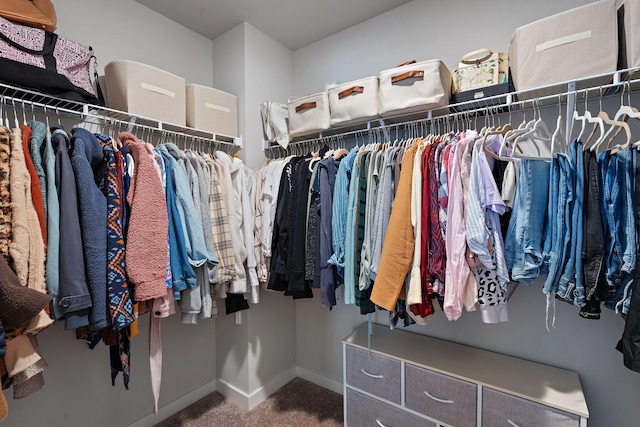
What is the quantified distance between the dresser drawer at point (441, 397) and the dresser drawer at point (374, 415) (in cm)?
6

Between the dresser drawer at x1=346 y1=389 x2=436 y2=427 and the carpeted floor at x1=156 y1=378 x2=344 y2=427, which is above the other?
the dresser drawer at x1=346 y1=389 x2=436 y2=427

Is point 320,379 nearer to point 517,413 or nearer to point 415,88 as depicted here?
point 517,413

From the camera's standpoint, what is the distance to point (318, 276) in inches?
64.2

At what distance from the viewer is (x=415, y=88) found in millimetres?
1561

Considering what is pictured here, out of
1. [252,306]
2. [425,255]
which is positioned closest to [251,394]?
[252,306]

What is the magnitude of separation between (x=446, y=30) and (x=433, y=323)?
1774 millimetres

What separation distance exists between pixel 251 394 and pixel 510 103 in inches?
91.6

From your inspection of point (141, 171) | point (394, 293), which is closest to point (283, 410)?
point (394, 293)

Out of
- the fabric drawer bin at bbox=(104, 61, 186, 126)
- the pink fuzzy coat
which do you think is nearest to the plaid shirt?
the pink fuzzy coat

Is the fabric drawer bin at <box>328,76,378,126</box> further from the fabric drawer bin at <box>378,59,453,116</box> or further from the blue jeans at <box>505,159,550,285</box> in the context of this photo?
the blue jeans at <box>505,159,550,285</box>

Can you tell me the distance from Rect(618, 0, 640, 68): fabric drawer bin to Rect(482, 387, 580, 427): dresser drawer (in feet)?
4.51

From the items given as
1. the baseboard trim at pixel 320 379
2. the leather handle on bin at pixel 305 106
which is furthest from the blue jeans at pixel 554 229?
the baseboard trim at pixel 320 379

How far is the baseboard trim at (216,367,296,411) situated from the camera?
6.95 feet

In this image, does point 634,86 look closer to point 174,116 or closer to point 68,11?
point 174,116
